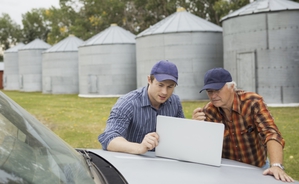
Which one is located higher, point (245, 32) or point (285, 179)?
point (245, 32)

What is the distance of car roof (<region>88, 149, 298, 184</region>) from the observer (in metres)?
1.75

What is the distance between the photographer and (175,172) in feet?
6.20

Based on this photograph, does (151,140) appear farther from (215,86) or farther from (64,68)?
(64,68)

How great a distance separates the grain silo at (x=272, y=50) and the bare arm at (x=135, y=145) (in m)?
15.2

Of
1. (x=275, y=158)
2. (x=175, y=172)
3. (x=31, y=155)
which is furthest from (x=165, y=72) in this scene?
(x=31, y=155)

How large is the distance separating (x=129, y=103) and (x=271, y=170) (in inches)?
49.9

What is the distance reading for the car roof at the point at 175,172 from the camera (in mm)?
1745

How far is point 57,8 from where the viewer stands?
5838cm

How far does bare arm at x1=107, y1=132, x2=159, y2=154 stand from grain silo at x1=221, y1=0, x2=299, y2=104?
1523 centimetres

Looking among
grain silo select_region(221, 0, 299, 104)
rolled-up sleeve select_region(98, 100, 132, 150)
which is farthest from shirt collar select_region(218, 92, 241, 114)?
grain silo select_region(221, 0, 299, 104)

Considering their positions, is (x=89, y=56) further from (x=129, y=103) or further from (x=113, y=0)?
(x=129, y=103)

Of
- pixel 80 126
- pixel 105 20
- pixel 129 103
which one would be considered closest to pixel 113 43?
pixel 80 126

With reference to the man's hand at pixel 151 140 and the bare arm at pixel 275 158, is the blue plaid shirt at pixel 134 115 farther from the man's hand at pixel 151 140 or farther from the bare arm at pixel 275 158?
the bare arm at pixel 275 158

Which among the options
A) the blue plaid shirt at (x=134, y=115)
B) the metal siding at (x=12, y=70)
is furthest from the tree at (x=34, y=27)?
the blue plaid shirt at (x=134, y=115)
